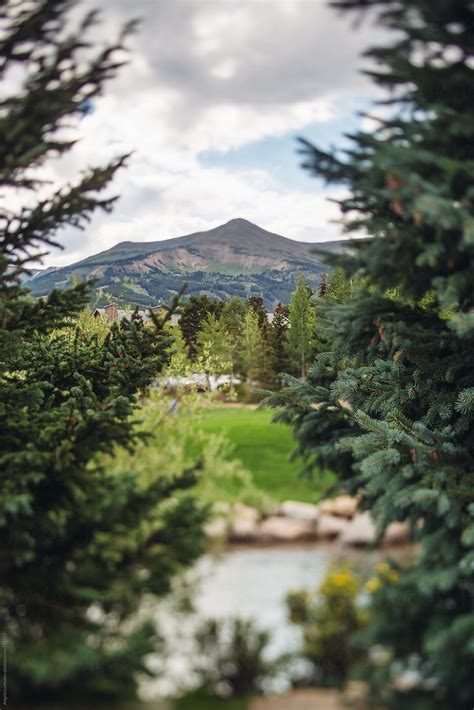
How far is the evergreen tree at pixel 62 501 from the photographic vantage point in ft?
11.5

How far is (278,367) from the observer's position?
27.5 feet

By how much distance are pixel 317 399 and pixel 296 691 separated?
298 cm

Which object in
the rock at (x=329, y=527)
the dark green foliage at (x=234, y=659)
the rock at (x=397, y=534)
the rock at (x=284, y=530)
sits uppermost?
the rock at (x=284, y=530)

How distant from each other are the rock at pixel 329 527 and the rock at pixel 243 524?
50cm

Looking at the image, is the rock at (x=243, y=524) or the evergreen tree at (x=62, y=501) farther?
the rock at (x=243, y=524)

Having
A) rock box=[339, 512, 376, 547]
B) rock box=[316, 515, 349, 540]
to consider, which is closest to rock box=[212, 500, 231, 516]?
rock box=[316, 515, 349, 540]

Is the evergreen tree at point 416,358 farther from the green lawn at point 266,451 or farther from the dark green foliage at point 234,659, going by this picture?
the dark green foliage at point 234,659

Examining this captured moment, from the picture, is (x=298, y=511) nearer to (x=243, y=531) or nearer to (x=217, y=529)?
(x=243, y=531)

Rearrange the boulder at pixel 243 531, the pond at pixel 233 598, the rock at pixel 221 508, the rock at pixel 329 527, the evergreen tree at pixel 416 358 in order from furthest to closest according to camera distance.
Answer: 1. the rock at pixel 329 527
2. the rock at pixel 221 508
3. the boulder at pixel 243 531
4. the pond at pixel 233 598
5. the evergreen tree at pixel 416 358

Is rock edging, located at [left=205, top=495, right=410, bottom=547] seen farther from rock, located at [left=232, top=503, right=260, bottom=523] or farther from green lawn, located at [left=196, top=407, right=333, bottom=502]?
green lawn, located at [left=196, top=407, right=333, bottom=502]

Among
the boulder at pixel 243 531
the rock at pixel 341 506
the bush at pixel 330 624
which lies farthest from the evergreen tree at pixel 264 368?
the bush at pixel 330 624

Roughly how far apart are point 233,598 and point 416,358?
2.73 m

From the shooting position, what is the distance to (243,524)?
4.20 metres

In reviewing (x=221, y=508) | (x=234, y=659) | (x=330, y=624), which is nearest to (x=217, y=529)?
(x=221, y=508)
